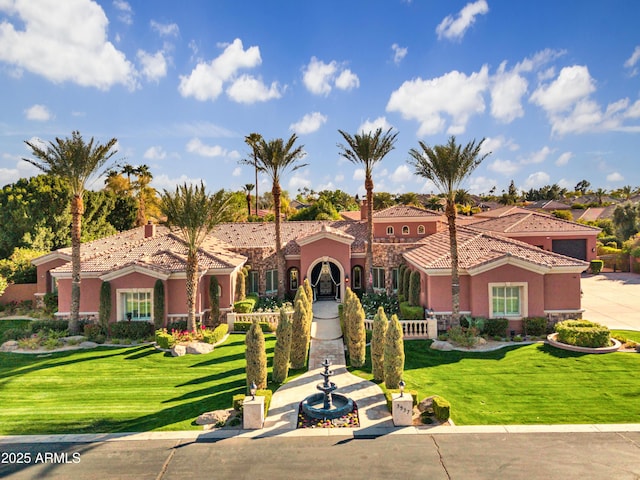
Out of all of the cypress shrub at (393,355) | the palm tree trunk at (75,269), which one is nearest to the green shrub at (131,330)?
the palm tree trunk at (75,269)

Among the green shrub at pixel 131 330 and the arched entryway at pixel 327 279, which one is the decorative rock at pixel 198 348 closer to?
the green shrub at pixel 131 330

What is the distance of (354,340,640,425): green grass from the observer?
1363 centimetres

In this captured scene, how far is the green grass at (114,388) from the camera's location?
13820 mm

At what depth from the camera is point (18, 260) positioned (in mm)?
34156

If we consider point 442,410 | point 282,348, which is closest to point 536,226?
point 442,410

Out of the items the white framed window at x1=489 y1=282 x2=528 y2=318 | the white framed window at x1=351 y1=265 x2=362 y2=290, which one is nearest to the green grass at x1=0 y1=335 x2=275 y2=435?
the white framed window at x1=489 y1=282 x2=528 y2=318

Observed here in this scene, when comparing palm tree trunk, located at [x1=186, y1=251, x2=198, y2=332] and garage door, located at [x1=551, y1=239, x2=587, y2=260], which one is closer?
palm tree trunk, located at [x1=186, y1=251, x2=198, y2=332]

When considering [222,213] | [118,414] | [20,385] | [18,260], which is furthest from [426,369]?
[18,260]

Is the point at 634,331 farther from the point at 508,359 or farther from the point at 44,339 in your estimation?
the point at 44,339

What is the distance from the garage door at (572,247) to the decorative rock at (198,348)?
3623cm

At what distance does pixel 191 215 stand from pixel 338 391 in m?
13.0

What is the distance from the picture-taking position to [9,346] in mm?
22141

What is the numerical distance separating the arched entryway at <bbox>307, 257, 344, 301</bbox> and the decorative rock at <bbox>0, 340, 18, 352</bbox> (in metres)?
18.7

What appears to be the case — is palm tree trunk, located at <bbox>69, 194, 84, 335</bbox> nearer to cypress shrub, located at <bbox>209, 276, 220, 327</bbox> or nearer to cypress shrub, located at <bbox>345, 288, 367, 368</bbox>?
cypress shrub, located at <bbox>209, 276, 220, 327</bbox>
